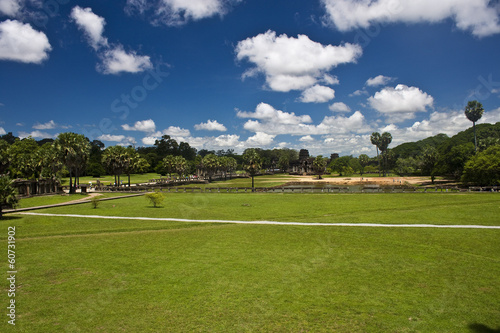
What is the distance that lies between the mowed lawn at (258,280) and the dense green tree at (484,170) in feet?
118

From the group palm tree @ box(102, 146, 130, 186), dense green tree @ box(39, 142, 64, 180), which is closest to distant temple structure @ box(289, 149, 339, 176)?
palm tree @ box(102, 146, 130, 186)

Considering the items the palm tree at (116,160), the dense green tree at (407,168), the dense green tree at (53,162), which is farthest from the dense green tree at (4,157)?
the dense green tree at (407,168)

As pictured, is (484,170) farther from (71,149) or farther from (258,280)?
(71,149)

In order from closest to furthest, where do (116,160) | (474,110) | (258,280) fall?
(258,280), (116,160), (474,110)

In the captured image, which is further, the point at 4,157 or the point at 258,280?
the point at 4,157

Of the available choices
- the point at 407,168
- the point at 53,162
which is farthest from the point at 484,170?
the point at 53,162

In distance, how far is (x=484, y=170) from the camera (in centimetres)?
4609

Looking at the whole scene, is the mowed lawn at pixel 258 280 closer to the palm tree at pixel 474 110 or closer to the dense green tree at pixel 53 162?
the dense green tree at pixel 53 162

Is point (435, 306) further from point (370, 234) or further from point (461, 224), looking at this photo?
point (461, 224)

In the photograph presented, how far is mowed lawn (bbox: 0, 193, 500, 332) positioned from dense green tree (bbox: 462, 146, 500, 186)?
1417 inches

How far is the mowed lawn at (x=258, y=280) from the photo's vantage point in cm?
822

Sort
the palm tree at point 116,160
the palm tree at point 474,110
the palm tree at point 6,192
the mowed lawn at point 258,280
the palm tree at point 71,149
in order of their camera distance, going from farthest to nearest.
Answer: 1. the palm tree at point 474,110
2. the palm tree at point 116,160
3. the palm tree at point 71,149
4. the palm tree at point 6,192
5. the mowed lawn at point 258,280

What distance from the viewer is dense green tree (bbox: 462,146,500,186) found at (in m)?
45.1

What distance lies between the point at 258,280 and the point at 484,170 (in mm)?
51616
